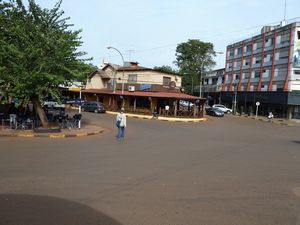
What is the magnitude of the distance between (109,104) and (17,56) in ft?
101

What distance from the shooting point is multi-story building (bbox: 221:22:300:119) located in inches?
1967

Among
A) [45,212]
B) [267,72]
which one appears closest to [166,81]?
[267,72]

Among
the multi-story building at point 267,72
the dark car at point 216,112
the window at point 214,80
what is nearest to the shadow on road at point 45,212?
the dark car at point 216,112

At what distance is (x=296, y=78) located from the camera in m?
49.8

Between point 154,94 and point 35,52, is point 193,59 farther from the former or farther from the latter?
point 35,52

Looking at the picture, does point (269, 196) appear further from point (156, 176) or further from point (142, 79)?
point (142, 79)

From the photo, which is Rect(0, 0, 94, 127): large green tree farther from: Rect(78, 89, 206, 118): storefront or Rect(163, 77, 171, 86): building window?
Rect(163, 77, 171, 86): building window

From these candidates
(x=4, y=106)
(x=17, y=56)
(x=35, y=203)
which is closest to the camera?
(x=35, y=203)

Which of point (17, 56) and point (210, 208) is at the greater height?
point (17, 56)

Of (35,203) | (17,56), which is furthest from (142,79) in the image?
(35,203)

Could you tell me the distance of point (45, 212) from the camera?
19.9 feet

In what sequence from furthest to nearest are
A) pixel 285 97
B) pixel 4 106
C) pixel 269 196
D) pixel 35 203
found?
pixel 285 97 → pixel 4 106 → pixel 269 196 → pixel 35 203

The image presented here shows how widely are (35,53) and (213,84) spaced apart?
6317 cm

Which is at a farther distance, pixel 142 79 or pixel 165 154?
pixel 142 79
